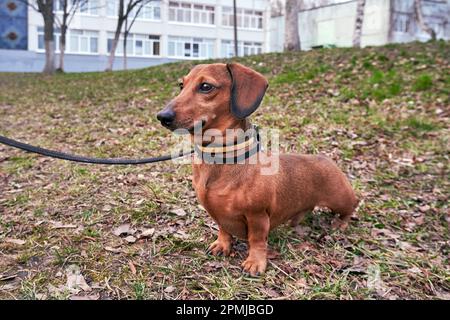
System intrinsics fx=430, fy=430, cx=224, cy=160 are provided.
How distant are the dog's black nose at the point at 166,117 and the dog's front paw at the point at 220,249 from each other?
3.51 feet

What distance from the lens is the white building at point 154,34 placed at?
3416 centimetres

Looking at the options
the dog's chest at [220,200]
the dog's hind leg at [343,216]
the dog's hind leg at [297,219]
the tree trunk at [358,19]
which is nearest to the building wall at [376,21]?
the tree trunk at [358,19]

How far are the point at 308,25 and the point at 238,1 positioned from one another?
8.60 meters

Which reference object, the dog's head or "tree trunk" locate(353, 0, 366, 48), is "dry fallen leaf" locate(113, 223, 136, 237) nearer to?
the dog's head

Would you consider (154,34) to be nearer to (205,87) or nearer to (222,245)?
(222,245)

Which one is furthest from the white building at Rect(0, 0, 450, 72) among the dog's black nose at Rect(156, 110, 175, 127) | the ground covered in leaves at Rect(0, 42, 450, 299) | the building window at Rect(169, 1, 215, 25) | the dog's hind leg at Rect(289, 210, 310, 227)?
the dog's black nose at Rect(156, 110, 175, 127)

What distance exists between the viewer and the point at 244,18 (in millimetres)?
42781

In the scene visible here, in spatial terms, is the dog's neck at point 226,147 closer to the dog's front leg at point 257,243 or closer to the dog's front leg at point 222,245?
the dog's front leg at point 257,243

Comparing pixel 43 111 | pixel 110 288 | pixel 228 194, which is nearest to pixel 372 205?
pixel 228 194

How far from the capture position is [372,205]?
162 inches

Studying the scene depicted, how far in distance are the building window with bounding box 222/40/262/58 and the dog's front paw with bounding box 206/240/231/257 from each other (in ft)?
129

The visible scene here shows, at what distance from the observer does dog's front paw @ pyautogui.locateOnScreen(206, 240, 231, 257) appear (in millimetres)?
3008

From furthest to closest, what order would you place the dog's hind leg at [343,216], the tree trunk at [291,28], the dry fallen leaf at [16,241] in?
the tree trunk at [291,28] < the dog's hind leg at [343,216] < the dry fallen leaf at [16,241]
